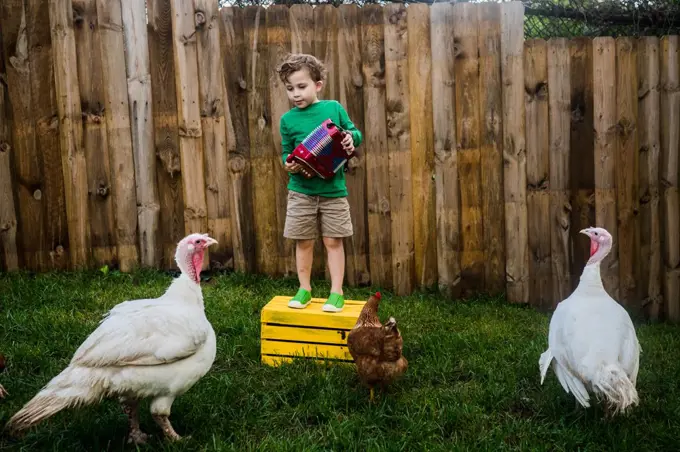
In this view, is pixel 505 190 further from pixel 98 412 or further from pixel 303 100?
pixel 98 412

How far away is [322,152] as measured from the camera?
4.82m

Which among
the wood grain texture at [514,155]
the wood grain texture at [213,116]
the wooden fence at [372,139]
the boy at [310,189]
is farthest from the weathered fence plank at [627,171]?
the wood grain texture at [213,116]

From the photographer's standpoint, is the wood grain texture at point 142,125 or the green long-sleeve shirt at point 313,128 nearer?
the green long-sleeve shirt at point 313,128

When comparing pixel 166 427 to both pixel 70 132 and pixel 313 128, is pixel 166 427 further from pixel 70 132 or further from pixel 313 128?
pixel 70 132

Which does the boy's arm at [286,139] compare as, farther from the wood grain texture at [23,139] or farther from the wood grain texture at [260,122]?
the wood grain texture at [23,139]

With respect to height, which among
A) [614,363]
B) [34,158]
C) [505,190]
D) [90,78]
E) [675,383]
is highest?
[90,78]

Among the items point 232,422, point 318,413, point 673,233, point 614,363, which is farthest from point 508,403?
point 673,233

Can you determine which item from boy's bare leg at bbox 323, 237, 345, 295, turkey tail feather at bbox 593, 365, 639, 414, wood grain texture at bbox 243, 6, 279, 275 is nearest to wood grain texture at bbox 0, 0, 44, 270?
wood grain texture at bbox 243, 6, 279, 275

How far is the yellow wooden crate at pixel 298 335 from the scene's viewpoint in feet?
15.3

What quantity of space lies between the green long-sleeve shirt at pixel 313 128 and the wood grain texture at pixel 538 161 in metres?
1.84

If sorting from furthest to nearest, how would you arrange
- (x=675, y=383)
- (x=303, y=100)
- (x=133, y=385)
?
(x=303, y=100) → (x=675, y=383) → (x=133, y=385)

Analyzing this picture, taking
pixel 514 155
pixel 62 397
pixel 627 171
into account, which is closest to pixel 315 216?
pixel 514 155

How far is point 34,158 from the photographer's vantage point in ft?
19.9

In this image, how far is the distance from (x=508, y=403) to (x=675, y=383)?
44.2 inches
